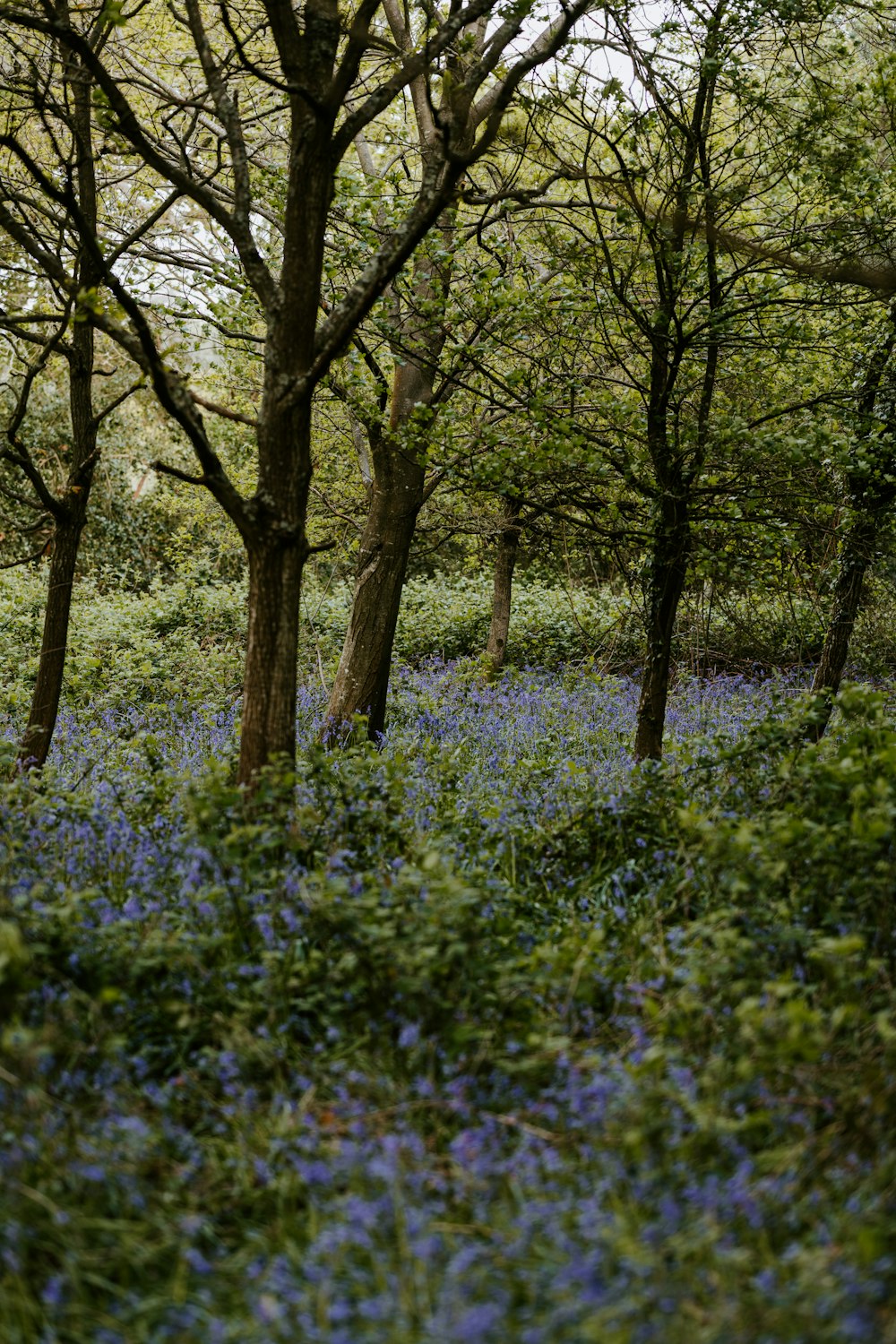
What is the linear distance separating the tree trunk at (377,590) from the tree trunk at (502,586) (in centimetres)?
277

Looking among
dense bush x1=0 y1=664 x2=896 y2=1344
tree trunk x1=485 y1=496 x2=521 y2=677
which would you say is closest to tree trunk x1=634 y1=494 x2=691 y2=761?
dense bush x1=0 y1=664 x2=896 y2=1344

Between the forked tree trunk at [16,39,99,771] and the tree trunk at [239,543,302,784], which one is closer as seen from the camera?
the tree trunk at [239,543,302,784]

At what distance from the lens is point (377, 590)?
8.56m

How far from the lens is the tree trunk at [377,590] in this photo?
8.47m

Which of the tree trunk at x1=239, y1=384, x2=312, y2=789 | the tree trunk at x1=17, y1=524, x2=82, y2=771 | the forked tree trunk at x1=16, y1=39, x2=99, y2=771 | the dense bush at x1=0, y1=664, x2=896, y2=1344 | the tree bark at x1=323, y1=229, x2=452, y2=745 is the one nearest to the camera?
the dense bush at x1=0, y1=664, x2=896, y2=1344

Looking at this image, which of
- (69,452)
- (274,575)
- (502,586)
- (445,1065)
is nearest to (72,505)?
(69,452)

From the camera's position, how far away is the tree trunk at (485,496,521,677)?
1151 cm

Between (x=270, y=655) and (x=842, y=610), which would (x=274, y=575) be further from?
(x=842, y=610)

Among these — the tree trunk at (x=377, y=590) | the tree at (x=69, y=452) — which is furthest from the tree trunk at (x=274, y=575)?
the tree trunk at (x=377, y=590)

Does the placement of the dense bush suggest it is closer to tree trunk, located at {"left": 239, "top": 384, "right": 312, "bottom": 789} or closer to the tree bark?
tree trunk, located at {"left": 239, "top": 384, "right": 312, "bottom": 789}

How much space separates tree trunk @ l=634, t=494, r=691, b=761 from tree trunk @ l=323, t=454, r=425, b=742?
240 cm

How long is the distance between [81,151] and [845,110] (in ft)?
16.1

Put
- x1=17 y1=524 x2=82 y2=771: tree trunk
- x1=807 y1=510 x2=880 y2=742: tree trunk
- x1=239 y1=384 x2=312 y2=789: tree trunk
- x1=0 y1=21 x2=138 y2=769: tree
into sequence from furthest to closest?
x1=807 y1=510 x2=880 y2=742: tree trunk < x1=17 y1=524 x2=82 y2=771: tree trunk < x1=0 y1=21 x2=138 y2=769: tree < x1=239 y1=384 x2=312 y2=789: tree trunk

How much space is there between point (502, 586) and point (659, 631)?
18.5ft
